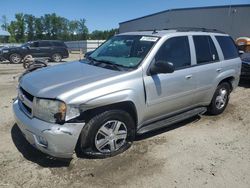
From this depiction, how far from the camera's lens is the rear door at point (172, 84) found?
14.6ft

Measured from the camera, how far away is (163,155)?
14.4 feet

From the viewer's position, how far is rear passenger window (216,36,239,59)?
239 inches

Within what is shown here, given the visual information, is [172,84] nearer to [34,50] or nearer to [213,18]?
[34,50]

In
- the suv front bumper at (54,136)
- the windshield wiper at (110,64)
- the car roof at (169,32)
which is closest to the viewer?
the suv front bumper at (54,136)

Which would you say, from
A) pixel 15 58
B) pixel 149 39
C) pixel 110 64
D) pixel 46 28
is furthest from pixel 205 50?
pixel 46 28

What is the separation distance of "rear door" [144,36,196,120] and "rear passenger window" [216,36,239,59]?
1.26 m

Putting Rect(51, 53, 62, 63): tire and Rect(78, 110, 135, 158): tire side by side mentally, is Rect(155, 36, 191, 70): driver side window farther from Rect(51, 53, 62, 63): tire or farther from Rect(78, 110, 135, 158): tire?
Rect(51, 53, 62, 63): tire

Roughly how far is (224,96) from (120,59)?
2.91 meters

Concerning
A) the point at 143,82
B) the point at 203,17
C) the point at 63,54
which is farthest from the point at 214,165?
the point at 203,17

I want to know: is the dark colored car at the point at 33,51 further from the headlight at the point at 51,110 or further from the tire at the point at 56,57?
the headlight at the point at 51,110

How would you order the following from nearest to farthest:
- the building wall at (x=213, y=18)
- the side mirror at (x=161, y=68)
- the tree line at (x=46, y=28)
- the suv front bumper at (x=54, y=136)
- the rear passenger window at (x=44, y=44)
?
the suv front bumper at (x=54, y=136) → the side mirror at (x=161, y=68) → the rear passenger window at (x=44, y=44) → the building wall at (x=213, y=18) → the tree line at (x=46, y=28)

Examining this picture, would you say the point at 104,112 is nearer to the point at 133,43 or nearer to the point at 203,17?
the point at 133,43

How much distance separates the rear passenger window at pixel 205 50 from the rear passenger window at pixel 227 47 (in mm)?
363

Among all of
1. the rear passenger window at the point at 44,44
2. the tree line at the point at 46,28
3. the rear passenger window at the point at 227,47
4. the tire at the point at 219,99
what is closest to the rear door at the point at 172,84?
the tire at the point at 219,99
